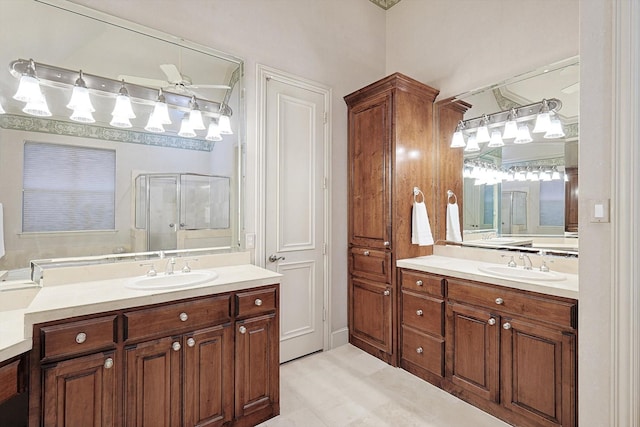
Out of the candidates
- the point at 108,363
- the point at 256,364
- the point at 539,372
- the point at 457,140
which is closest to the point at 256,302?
the point at 256,364

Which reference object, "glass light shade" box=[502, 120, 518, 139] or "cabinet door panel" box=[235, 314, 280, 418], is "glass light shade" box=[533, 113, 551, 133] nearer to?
"glass light shade" box=[502, 120, 518, 139]

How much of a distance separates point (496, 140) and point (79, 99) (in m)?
2.89

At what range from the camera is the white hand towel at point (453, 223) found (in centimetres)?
275

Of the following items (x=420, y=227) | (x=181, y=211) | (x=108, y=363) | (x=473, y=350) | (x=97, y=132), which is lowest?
(x=473, y=350)

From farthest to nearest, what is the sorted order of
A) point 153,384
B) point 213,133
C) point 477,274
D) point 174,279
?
point 213,133
point 477,274
point 174,279
point 153,384

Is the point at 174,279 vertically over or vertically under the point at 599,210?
under

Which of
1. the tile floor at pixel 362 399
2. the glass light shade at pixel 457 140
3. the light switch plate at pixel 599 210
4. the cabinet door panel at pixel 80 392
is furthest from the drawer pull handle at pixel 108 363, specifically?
the glass light shade at pixel 457 140

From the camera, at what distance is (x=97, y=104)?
186 centimetres

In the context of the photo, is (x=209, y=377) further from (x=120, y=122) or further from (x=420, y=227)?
(x=420, y=227)

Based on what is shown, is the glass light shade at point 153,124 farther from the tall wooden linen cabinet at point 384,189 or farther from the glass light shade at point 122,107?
the tall wooden linen cabinet at point 384,189

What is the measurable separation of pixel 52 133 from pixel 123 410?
1.49 metres

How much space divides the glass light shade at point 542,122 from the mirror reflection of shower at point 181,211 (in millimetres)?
2302

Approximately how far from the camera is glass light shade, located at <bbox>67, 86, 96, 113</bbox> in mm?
1763

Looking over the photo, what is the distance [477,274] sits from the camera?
2.05 m
